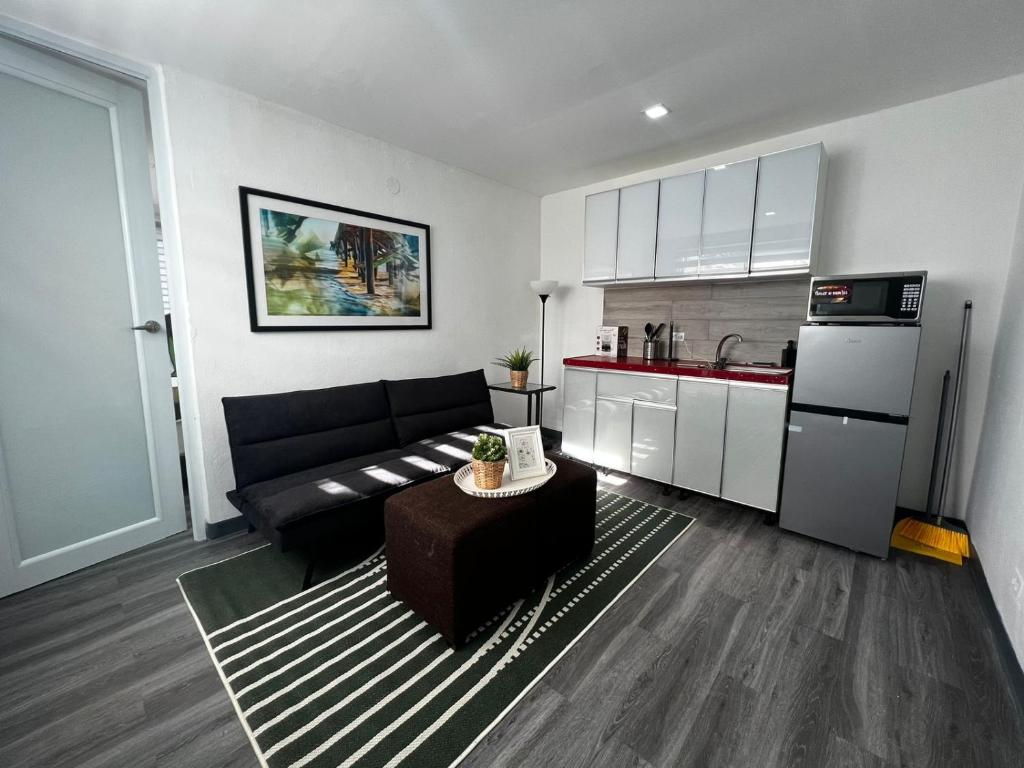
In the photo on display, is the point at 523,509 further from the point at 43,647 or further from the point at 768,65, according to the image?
the point at 768,65

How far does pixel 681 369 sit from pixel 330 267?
266 cm

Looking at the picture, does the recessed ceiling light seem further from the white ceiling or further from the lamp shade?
the lamp shade

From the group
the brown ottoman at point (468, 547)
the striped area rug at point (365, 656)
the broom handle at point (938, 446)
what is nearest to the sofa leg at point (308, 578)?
the striped area rug at point (365, 656)

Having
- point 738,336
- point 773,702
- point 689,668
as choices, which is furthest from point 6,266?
point 738,336

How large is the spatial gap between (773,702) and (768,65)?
296 centimetres

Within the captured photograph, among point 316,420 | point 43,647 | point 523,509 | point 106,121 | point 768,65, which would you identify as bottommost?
point 43,647

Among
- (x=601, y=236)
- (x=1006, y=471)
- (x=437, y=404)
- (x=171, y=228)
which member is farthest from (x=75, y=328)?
(x=1006, y=471)

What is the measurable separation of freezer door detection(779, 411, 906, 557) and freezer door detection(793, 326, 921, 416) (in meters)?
0.11

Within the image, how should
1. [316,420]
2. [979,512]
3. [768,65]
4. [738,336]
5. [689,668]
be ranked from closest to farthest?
[689,668] < [768,65] < [979,512] < [316,420] < [738,336]

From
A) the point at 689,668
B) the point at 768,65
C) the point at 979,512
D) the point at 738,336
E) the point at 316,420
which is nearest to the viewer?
the point at 689,668

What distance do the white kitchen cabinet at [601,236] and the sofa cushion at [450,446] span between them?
5.44 ft

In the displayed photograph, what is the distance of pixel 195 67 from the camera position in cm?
229

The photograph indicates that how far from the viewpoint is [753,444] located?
279 centimetres

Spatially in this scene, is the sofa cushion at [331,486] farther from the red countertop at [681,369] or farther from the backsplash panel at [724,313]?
the backsplash panel at [724,313]
